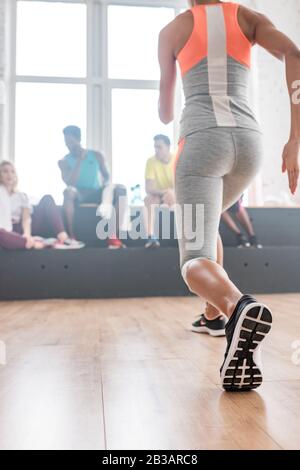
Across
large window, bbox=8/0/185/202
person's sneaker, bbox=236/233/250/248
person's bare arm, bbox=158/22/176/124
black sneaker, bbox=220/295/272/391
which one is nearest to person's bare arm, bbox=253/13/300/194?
person's bare arm, bbox=158/22/176/124

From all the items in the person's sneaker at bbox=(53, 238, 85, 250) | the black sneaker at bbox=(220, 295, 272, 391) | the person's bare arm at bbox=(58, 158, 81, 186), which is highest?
the person's bare arm at bbox=(58, 158, 81, 186)

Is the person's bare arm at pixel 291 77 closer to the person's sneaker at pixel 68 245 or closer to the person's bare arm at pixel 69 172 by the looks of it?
the person's sneaker at pixel 68 245

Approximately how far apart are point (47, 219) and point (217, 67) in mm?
2998

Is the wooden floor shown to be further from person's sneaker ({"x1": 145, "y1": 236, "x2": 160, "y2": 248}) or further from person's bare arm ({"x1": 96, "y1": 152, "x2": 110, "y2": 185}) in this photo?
person's bare arm ({"x1": 96, "y1": 152, "x2": 110, "y2": 185})

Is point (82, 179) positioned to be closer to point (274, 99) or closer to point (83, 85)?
point (83, 85)

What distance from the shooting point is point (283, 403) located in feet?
2.82

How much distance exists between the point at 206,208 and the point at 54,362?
58 centimetres

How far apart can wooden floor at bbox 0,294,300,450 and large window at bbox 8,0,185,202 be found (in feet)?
14.0

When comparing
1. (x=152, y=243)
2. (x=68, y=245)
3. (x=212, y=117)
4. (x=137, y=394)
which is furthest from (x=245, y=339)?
(x=68, y=245)

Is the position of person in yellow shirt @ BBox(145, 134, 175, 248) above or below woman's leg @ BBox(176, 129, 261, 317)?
above

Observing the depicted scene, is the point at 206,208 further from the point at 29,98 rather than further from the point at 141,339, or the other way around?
the point at 29,98

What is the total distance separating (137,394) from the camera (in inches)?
36.6

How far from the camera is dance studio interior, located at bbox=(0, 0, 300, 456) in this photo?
836 millimetres
